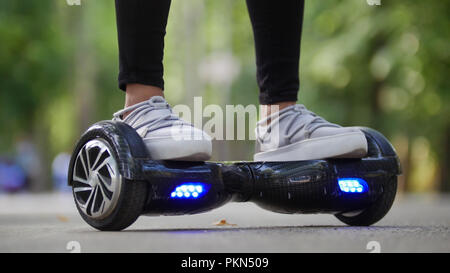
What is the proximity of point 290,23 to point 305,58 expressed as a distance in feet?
42.7

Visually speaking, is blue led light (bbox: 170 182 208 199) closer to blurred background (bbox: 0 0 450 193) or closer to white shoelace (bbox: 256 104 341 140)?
white shoelace (bbox: 256 104 341 140)

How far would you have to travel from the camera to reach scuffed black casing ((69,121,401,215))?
104 inches

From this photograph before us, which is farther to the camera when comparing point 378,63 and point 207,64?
point 207,64

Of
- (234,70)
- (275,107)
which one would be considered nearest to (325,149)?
(275,107)

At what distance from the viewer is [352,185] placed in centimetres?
289

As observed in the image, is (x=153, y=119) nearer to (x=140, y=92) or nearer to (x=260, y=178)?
(x=140, y=92)

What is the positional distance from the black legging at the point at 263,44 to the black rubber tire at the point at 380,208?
0.51 metres

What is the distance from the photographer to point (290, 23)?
2.97 m

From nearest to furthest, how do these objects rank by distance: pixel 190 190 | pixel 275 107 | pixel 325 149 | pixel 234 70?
pixel 190 190
pixel 325 149
pixel 275 107
pixel 234 70

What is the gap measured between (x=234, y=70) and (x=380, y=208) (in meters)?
18.8

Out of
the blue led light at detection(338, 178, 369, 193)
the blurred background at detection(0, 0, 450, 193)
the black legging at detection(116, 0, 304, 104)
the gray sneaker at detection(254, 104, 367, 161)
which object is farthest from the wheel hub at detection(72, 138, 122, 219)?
the blurred background at detection(0, 0, 450, 193)

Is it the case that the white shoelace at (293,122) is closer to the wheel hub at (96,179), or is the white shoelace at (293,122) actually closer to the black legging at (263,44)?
the black legging at (263,44)

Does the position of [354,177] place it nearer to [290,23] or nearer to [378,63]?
[290,23]
